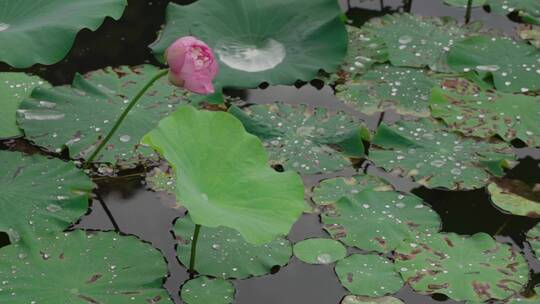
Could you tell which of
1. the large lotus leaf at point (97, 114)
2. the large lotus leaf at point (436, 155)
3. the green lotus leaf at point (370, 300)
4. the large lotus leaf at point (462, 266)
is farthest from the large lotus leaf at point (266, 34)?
the green lotus leaf at point (370, 300)

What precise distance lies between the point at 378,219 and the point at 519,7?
4.62 ft

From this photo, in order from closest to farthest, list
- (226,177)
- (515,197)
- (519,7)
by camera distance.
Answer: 1. (226,177)
2. (515,197)
3. (519,7)

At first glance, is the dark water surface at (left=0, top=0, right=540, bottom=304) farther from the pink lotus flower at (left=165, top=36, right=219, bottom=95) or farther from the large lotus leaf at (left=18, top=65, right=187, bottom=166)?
the pink lotus flower at (left=165, top=36, right=219, bottom=95)

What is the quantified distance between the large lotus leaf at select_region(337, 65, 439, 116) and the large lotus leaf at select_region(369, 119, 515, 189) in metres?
0.13

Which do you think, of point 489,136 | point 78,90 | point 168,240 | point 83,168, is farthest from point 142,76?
point 489,136

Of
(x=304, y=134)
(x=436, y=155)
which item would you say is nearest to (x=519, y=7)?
(x=436, y=155)

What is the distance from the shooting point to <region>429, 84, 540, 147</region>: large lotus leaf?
310 centimetres

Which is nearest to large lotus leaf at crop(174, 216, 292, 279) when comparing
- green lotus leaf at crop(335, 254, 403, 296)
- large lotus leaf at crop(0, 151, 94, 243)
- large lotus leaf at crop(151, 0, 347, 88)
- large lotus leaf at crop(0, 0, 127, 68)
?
green lotus leaf at crop(335, 254, 403, 296)

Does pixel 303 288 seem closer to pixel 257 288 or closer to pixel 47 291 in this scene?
pixel 257 288

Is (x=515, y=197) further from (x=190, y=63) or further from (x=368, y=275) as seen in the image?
(x=190, y=63)

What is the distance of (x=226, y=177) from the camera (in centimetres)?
244

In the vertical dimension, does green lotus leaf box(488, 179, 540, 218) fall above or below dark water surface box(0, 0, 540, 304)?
below

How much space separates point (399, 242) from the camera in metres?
2.68

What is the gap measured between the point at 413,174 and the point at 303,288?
22.0 inches
